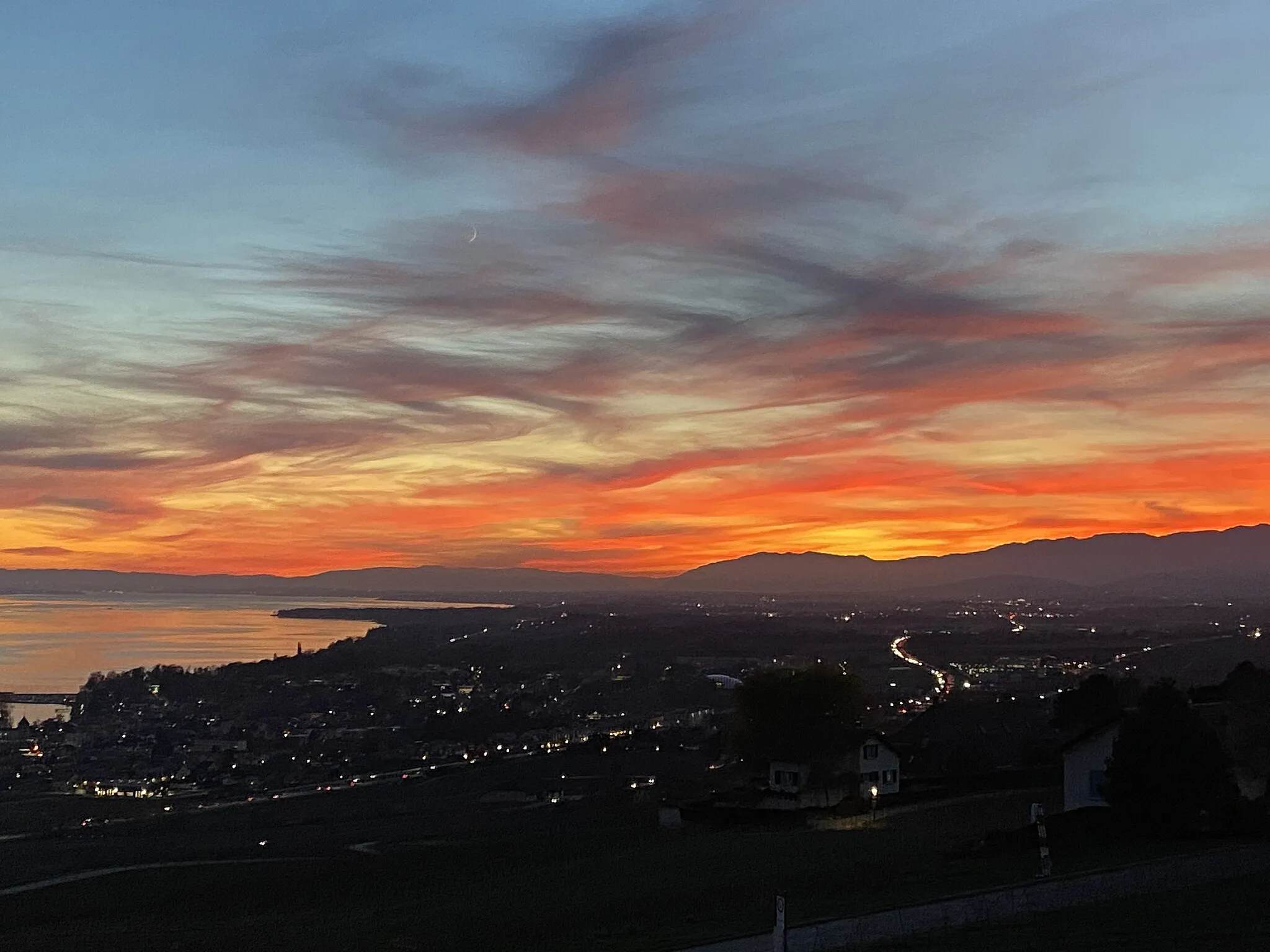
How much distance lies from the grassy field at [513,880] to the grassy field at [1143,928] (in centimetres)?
286

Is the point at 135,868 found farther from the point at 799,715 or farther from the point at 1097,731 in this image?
the point at 1097,731

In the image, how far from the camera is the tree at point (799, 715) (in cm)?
4828

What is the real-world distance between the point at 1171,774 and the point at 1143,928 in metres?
11.7

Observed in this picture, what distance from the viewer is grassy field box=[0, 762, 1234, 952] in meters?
23.2

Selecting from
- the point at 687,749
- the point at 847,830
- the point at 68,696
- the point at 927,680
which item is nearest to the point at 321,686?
the point at 68,696

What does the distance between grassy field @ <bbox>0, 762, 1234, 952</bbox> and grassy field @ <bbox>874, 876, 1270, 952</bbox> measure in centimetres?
286

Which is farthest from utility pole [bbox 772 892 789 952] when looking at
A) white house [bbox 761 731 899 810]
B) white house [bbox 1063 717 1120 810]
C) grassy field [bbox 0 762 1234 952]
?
white house [bbox 761 731 899 810]

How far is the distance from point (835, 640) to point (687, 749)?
12647cm

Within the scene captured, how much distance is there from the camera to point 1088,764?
109ft

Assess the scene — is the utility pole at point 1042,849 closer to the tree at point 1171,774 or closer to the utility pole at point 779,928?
the tree at point 1171,774

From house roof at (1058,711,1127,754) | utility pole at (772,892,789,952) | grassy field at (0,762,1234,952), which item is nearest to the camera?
utility pole at (772,892,789,952)

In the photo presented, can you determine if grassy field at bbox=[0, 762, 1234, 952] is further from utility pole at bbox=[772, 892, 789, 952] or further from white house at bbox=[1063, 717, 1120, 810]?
utility pole at bbox=[772, 892, 789, 952]

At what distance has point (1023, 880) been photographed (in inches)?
839

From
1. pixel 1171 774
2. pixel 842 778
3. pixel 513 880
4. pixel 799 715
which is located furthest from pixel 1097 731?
pixel 799 715
